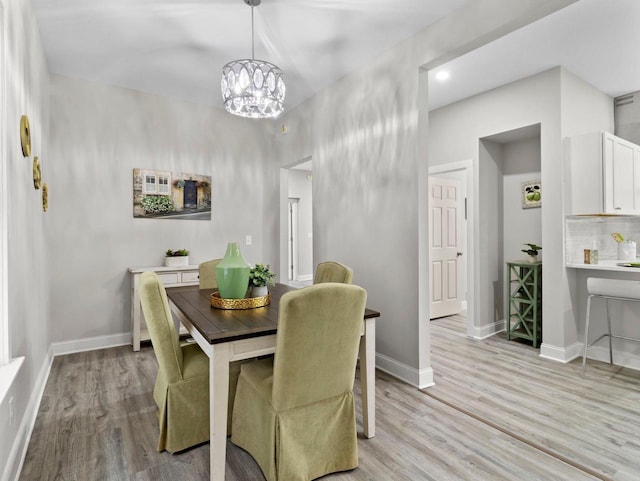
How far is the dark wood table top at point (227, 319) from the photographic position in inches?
64.1

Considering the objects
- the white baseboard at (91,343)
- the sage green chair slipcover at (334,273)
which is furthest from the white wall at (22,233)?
the sage green chair slipcover at (334,273)

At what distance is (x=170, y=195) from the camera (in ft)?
13.8

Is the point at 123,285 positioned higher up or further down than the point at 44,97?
further down

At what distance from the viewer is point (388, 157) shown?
3105 mm

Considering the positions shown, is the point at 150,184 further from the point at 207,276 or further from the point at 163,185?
the point at 207,276

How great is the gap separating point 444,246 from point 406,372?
2579mm

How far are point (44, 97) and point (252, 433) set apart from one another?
341cm

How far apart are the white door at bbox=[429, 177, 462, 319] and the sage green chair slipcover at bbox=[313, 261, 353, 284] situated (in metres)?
2.43

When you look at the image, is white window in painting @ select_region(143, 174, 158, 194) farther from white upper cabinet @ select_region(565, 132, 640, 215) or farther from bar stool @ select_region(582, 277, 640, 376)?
bar stool @ select_region(582, 277, 640, 376)

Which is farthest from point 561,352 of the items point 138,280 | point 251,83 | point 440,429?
point 138,280

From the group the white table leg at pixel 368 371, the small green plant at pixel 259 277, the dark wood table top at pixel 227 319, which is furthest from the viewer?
the small green plant at pixel 259 277

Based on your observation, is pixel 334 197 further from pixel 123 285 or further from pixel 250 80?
pixel 123 285

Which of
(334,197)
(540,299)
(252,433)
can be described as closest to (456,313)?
(540,299)

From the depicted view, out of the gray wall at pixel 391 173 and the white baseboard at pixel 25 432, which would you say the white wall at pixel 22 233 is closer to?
the white baseboard at pixel 25 432
